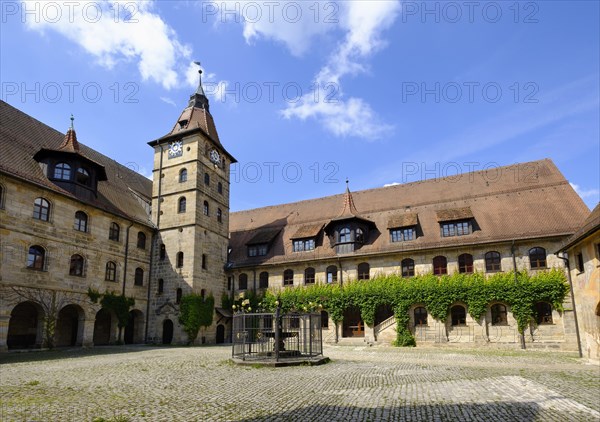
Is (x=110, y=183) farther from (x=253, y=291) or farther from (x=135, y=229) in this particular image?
(x=253, y=291)

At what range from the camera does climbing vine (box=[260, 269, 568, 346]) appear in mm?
24609

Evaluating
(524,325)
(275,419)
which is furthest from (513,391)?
(524,325)

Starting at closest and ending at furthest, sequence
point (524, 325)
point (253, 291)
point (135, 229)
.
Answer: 1. point (524, 325)
2. point (135, 229)
3. point (253, 291)

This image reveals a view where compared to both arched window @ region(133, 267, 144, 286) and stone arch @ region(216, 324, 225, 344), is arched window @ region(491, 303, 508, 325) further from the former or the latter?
arched window @ region(133, 267, 144, 286)

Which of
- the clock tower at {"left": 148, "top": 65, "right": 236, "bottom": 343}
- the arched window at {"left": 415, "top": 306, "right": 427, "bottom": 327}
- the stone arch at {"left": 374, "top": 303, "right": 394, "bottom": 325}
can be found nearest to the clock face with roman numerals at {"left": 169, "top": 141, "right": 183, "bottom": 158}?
the clock tower at {"left": 148, "top": 65, "right": 236, "bottom": 343}

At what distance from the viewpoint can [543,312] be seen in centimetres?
2477

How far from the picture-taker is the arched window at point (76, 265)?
24.5 metres

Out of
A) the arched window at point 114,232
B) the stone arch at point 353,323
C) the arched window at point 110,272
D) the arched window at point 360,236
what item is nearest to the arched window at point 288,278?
the stone arch at point 353,323

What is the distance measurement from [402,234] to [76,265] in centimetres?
2118

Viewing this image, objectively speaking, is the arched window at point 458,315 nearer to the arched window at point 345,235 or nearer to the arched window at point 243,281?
the arched window at point 345,235

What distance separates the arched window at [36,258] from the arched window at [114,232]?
16.3ft

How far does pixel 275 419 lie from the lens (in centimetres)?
761

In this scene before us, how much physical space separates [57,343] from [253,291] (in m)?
13.7

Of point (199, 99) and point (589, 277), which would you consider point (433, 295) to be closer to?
point (589, 277)
